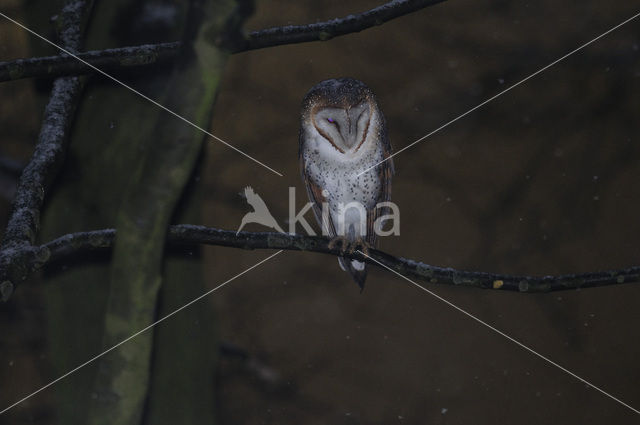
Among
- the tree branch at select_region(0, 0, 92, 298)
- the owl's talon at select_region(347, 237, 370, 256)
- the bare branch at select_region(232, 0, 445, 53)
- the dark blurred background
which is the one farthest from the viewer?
the dark blurred background

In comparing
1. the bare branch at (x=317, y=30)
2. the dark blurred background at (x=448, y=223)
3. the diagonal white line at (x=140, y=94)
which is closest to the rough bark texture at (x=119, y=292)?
the diagonal white line at (x=140, y=94)

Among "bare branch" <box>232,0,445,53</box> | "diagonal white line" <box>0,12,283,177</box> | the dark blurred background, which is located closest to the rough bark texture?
"diagonal white line" <box>0,12,283,177</box>

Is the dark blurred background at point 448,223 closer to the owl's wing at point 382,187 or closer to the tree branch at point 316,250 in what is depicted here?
the owl's wing at point 382,187

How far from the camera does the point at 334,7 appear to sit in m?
0.83

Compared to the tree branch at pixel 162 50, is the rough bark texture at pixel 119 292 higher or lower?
lower

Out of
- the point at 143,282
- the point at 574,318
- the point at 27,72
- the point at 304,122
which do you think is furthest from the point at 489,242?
Result: the point at 27,72

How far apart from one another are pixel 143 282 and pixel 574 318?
0.68m

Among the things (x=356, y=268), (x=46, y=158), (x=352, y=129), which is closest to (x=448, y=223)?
(x=356, y=268)

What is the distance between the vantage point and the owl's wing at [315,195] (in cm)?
64

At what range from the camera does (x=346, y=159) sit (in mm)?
592

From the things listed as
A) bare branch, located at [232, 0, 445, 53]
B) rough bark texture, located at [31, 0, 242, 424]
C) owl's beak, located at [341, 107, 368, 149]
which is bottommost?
rough bark texture, located at [31, 0, 242, 424]

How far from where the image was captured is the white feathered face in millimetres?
550

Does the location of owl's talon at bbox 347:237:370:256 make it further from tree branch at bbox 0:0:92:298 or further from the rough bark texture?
tree branch at bbox 0:0:92:298

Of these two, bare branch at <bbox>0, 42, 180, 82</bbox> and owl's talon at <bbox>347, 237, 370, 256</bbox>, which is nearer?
bare branch at <bbox>0, 42, 180, 82</bbox>
